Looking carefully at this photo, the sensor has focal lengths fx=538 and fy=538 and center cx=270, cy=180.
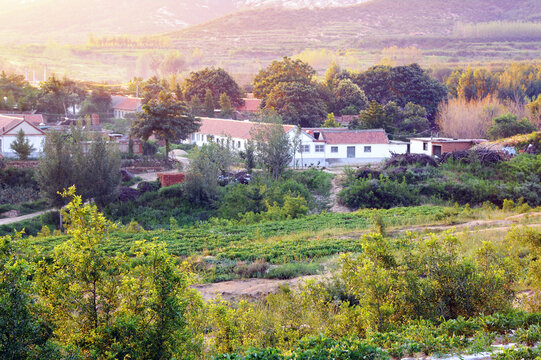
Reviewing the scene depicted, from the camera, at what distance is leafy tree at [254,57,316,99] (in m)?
54.1

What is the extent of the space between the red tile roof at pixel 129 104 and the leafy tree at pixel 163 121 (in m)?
23.6

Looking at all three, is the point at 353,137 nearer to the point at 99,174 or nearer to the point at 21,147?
the point at 99,174

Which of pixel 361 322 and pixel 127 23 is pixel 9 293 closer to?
pixel 361 322

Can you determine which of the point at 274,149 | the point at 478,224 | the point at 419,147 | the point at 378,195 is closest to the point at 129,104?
the point at 274,149

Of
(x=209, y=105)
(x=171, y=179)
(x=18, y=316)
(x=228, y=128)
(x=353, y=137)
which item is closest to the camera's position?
(x=18, y=316)

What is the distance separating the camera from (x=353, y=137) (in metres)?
39.1

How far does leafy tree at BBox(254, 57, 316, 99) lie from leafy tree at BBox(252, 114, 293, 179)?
20398 mm

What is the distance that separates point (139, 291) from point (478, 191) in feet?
81.6

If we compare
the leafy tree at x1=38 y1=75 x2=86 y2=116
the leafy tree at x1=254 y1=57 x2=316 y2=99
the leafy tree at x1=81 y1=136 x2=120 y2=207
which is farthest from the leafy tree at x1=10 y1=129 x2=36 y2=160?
the leafy tree at x1=254 y1=57 x2=316 y2=99

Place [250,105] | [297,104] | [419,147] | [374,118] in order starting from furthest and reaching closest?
[250,105]
[297,104]
[374,118]
[419,147]

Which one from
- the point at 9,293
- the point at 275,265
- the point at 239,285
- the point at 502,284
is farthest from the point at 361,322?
the point at 275,265

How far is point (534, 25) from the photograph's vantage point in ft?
440

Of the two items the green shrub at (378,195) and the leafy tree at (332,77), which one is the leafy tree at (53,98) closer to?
the leafy tree at (332,77)

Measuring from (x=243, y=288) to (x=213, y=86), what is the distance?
49.5m
